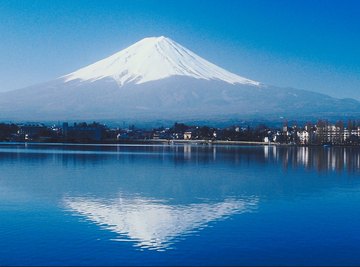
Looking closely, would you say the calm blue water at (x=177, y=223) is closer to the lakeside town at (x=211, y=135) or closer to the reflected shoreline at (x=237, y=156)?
the reflected shoreline at (x=237, y=156)

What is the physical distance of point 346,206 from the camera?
34.8 feet

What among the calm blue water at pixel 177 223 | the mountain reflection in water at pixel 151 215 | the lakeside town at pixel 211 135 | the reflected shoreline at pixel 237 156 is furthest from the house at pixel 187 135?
the mountain reflection in water at pixel 151 215

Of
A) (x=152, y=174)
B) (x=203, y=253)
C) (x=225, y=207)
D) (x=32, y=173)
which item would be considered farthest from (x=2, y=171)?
(x=203, y=253)

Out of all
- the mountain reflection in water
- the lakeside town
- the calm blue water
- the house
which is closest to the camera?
the calm blue water

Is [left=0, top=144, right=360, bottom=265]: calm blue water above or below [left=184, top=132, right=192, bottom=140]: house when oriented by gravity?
below

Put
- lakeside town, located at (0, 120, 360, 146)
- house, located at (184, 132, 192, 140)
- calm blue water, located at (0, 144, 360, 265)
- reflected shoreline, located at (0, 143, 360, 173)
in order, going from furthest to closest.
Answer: house, located at (184, 132, 192, 140) < lakeside town, located at (0, 120, 360, 146) < reflected shoreline, located at (0, 143, 360, 173) < calm blue water, located at (0, 144, 360, 265)

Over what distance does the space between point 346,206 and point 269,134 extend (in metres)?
73.9

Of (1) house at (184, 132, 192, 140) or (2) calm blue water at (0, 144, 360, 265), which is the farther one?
(1) house at (184, 132, 192, 140)

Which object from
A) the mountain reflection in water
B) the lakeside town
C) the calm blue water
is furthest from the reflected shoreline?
the lakeside town

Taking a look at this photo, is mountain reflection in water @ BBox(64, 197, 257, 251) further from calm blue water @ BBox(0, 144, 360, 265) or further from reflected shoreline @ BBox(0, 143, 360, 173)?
reflected shoreline @ BBox(0, 143, 360, 173)

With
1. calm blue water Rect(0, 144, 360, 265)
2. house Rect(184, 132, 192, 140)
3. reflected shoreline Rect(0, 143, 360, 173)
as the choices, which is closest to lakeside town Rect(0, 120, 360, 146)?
house Rect(184, 132, 192, 140)

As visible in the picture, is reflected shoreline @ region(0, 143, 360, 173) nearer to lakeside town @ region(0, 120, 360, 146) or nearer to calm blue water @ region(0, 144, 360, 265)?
calm blue water @ region(0, 144, 360, 265)

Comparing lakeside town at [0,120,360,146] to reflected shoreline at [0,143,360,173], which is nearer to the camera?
reflected shoreline at [0,143,360,173]

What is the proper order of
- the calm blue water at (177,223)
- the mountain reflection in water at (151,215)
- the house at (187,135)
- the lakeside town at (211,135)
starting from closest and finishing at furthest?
1. the calm blue water at (177,223)
2. the mountain reflection in water at (151,215)
3. the lakeside town at (211,135)
4. the house at (187,135)
